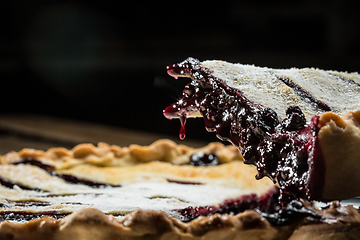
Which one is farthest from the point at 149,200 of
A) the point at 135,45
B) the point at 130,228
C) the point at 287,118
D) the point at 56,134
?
the point at 56,134

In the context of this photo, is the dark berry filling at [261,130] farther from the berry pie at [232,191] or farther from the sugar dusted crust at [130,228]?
the sugar dusted crust at [130,228]

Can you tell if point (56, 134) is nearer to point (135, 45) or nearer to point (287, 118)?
point (135, 45)

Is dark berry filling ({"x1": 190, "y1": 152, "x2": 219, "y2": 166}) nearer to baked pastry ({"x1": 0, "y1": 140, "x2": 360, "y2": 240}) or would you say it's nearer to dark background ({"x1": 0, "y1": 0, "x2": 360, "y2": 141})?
baked pastry ({"x1": 0, "y1": 140, "x2": 360, "y2": 240})

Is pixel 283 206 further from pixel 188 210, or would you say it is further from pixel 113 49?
pixel 113 49

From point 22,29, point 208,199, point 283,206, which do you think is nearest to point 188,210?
point 208,199

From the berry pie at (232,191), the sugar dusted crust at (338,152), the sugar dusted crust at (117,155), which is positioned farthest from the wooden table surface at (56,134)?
the sugar dusted crust at (338,152)

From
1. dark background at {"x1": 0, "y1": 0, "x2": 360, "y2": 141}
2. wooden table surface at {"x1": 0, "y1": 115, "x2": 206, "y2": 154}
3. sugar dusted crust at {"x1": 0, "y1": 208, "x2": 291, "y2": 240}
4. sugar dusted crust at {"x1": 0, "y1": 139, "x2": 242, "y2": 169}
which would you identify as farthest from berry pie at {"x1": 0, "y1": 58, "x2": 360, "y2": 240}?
wooden table surface at {"x1": 0, "y1": 115, "x2": 206, "y2": 154}
